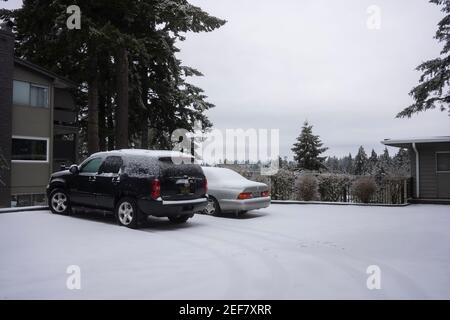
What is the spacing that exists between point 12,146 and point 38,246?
1602 cm

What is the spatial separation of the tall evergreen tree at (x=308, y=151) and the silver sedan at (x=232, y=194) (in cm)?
3276

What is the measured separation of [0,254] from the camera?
6.34 m

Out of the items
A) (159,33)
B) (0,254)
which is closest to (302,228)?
(0,254)

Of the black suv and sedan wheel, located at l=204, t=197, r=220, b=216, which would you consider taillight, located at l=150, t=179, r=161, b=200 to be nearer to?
the black suv

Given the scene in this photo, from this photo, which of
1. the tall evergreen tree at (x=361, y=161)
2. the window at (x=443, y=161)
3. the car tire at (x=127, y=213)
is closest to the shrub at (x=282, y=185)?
the window at (x=443, y=161)

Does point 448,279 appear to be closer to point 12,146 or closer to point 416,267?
point 416,267

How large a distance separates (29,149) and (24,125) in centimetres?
133

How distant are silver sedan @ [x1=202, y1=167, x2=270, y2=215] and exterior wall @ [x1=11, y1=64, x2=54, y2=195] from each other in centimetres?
1325

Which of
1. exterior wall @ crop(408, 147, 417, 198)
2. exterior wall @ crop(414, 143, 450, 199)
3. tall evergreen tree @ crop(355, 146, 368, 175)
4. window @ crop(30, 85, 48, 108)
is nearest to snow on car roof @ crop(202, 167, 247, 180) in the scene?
exterior wall @ crop(408, 147, 417, 198)

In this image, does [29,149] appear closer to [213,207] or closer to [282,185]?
[282,185]

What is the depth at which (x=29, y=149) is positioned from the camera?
70.5 ft

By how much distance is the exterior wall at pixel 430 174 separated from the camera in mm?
18578

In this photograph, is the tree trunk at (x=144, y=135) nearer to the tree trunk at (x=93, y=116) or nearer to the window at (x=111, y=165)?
the tree trunk at (x=93, y=116)

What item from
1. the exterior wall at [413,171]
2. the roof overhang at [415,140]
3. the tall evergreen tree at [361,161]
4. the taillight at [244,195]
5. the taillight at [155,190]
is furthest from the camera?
the tall evergreen tree at [361,161]
